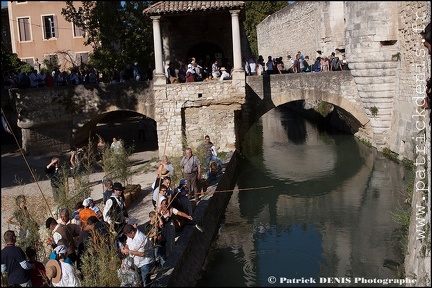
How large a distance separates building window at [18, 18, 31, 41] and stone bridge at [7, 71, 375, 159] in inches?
475

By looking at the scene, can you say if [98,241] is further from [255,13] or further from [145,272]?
[255,13]

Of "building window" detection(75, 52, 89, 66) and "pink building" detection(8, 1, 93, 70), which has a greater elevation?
"pink building" detection(8, 1, 93, 70)

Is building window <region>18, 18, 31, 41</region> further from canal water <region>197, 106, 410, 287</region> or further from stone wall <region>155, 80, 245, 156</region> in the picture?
canal water <region>197, 106, 410, 287</region>

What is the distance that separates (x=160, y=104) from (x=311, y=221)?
24.6 feet

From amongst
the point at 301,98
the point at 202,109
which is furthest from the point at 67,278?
the point at 301,98

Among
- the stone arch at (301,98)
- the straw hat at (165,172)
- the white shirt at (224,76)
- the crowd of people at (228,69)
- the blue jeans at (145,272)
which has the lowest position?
the blue jeans at (145,272)

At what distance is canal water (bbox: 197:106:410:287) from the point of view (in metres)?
8.87

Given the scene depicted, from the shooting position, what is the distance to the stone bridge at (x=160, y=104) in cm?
1762

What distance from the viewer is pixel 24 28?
29.5 meters

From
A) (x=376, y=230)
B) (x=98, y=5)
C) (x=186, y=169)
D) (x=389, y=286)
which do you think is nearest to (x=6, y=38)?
(x=98, y=5)

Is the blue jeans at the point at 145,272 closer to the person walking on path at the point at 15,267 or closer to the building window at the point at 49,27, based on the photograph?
the person walking on path at the point at 15,267

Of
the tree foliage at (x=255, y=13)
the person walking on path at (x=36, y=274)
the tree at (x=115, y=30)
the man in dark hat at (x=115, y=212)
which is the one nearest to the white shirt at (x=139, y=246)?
the person walking on path at (x=36, y=274)

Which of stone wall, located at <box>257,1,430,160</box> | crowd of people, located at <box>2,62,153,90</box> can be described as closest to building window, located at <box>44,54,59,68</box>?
crowd of people, located at <box>2,62,153,90</box>

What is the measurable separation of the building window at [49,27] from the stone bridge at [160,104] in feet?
37.3
